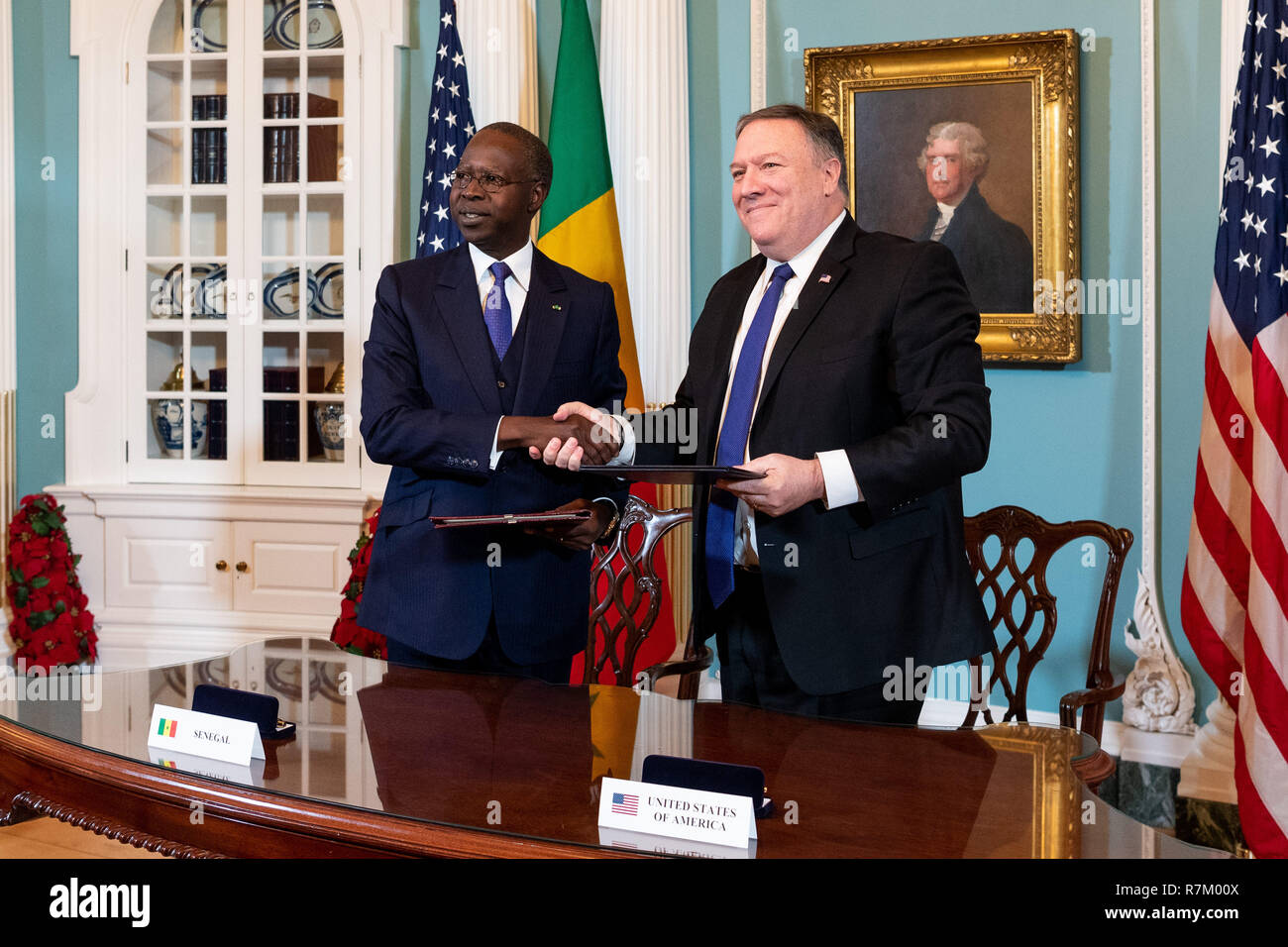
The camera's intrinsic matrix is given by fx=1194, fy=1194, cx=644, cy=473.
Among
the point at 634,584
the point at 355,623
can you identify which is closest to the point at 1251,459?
the point at 634,584

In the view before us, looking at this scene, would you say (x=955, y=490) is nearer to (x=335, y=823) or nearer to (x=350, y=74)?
(x=335, y=823)

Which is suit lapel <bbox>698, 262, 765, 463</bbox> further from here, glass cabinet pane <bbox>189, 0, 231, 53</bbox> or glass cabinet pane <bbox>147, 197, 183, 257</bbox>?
glass cabinet pane <bbox>189, 0, 231, 53</bbox>

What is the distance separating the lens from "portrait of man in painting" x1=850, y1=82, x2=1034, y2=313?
14.0 feet

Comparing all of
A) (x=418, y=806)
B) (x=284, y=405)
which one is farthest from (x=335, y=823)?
(x=284, y=405)

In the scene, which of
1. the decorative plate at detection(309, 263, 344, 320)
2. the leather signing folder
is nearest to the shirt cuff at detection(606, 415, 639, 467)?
the leather signing folder

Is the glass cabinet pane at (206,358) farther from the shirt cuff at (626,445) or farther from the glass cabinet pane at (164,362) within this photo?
the shirt cuff at (626,445)

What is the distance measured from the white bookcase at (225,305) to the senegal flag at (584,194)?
97 cm

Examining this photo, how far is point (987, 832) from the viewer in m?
1.31

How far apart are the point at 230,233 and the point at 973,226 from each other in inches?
124

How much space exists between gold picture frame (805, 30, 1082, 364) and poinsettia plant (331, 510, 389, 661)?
2206 mm

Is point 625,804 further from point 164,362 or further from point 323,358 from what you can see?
point 164,362

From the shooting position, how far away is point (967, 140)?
430cm

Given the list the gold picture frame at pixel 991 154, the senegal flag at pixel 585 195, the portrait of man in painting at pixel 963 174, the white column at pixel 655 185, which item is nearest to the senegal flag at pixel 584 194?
the senegal flag at pixel 585 195

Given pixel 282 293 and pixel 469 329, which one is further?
pixel 282 293
